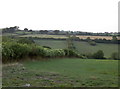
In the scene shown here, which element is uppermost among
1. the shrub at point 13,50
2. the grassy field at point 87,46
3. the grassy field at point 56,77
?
the shrub at point 13,50

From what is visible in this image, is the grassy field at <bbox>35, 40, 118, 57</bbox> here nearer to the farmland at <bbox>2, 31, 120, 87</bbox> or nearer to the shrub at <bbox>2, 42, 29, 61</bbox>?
the farmland at <bbox>2, 31, 120, 87</bbox>

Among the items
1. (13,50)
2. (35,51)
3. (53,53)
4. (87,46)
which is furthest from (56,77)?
(87,46)

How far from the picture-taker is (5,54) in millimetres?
15469

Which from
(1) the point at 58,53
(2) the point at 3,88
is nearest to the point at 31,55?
(1) the point at 58,53

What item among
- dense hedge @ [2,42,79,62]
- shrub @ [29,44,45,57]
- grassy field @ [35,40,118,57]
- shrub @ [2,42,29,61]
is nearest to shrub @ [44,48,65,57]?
dense hedge @ [2,42,79,62]

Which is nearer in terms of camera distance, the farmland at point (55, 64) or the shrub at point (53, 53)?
the farmland at point (55, 64)

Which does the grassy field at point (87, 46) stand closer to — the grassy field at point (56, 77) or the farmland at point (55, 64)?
the farmland at point (55, 64)

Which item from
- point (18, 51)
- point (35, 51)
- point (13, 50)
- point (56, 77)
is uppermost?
point (13, 50)

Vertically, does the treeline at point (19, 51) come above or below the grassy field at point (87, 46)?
above

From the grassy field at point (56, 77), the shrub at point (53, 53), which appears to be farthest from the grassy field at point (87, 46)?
the grassy field at point (56, 77)

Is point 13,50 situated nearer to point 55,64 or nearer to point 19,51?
point 19,51

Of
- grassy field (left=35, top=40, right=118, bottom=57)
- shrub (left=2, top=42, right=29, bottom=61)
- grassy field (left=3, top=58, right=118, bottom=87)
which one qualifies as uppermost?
shrub (left=2, top=42, right=29, bottom=61)

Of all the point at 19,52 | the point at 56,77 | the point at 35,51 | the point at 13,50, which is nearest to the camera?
the point at 56,77

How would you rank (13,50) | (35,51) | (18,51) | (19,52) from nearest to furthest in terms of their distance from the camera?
(13,50)
(18,51)
(19,52)
(35,51)
